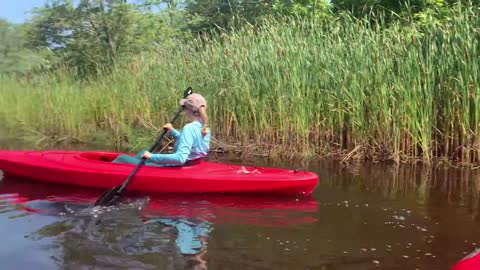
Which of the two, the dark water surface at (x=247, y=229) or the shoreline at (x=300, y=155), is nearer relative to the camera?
the dark water surface at (x=247, y=229)

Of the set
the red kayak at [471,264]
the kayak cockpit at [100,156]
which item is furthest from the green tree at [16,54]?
the red kayak at [471,264]

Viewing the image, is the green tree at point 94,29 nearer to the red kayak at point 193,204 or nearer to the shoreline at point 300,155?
the shoreline at point 300,155

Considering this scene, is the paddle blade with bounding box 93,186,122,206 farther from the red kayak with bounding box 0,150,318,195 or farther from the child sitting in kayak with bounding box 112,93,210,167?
the child sitting in kayak with bounding box 112,93,210,167

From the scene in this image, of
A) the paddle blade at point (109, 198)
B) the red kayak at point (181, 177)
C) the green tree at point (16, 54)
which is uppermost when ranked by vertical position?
the green tree at point (16, 54)

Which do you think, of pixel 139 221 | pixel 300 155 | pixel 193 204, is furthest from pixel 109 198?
pixel 300 155

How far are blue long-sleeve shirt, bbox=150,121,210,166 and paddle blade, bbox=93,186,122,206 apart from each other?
50 cm

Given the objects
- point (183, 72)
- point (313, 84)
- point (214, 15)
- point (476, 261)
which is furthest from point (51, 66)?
point (476, 261)

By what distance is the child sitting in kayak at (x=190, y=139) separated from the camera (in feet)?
17.0

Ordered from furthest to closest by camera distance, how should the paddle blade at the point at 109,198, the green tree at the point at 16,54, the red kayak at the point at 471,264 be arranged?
the green tree at the point at 16,54 → the paddle blade at the point at 109,198 → the red kayak at the point at 471,264

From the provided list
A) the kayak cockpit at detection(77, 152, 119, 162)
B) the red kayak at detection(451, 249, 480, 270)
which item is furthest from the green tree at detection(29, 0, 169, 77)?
the red kayak at detection(451, 249, 480, 270)

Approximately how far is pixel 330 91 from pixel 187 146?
2.94 m

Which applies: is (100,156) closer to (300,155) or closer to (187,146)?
(187,146)

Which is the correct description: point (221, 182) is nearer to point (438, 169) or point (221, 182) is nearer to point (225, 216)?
point (225, 216)

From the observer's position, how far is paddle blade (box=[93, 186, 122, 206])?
15.7ft
